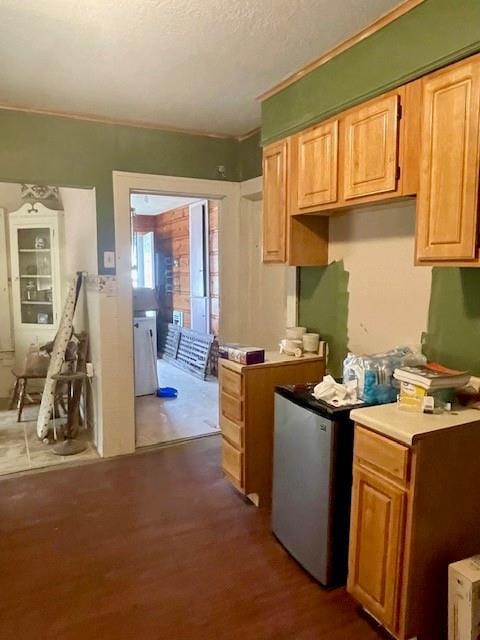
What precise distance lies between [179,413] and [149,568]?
239cm

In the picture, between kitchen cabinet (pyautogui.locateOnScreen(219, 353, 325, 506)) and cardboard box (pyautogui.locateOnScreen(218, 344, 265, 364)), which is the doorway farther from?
cardboard box (pyautogui.locateOnScreen(218, 344, 265, 364))

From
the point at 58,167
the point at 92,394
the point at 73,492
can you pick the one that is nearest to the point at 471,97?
the point at 58,167

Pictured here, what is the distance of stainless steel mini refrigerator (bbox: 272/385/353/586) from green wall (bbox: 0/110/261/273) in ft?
6.58

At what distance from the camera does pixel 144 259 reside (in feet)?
28.4

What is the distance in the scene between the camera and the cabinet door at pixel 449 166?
1.77 metres

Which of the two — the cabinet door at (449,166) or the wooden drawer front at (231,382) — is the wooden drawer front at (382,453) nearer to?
the cabinet door at (449,166)

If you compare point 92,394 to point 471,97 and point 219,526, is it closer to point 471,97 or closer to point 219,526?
point 219,526

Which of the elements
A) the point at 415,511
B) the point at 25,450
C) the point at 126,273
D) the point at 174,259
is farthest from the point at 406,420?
the point at 174,259

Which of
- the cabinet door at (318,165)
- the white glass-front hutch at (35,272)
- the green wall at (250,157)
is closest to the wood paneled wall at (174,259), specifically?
the white glass-front hutch at (35,272)

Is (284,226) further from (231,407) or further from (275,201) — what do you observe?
(231,407)

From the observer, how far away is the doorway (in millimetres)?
4547

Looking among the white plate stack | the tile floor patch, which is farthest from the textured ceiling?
the tile floor patch

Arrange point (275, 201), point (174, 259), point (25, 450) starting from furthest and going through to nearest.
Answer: point (174, 259)
point (25, 450)
point (275, 201)

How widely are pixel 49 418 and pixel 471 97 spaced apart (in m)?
3.79
